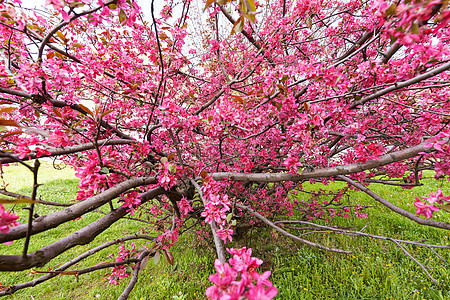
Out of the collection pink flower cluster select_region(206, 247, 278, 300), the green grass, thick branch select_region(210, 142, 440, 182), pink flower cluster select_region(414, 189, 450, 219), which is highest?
pink flower cluster select_region(206, 247, 278, 300)

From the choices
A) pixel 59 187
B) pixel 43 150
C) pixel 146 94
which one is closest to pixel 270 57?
pixel 146 94

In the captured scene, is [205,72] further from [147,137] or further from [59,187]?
[59,187]

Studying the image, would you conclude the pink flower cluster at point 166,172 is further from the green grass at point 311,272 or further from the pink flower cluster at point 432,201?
the pink flower cluster at point 432,201

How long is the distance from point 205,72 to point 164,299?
13.3 feet

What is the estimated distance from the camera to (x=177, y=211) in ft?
6.14

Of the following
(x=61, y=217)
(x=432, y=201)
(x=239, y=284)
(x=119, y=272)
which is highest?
(x=61, y=217)

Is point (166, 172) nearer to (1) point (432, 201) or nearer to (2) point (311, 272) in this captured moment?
(1) point (432, 201)

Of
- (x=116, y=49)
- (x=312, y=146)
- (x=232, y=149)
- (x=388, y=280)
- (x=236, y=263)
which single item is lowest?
(x=388, y=280)

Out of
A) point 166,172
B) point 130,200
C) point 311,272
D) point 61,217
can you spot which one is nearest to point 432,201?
point 166,172

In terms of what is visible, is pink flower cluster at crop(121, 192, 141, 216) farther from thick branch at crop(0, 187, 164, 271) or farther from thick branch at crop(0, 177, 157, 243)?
thick branch at crop(0, 177, 157, 243)

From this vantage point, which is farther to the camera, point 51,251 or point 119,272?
point 119,272

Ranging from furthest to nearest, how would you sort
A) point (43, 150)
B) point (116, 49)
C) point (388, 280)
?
point (116, 49)
point (388, 280)
point (43, 150)

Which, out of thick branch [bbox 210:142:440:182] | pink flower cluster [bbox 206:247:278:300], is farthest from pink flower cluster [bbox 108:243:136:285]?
pink flower cluster [bbox 206:247:278:300]

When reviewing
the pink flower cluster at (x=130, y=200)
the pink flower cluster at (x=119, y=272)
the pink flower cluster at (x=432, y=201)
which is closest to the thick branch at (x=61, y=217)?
the pink flower cluster at (x=130, y=200)
